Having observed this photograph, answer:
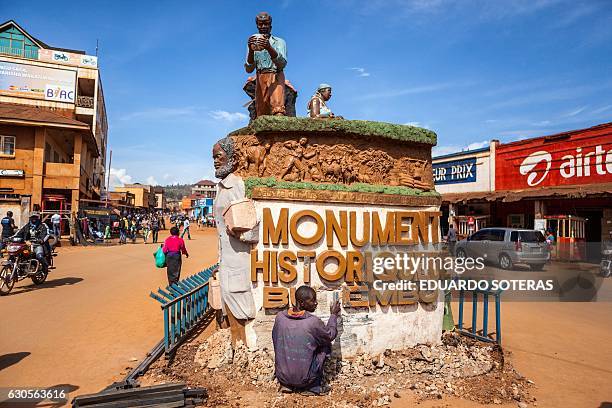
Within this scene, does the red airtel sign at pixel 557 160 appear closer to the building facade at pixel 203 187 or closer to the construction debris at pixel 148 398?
the construction debris at pixel 148 398

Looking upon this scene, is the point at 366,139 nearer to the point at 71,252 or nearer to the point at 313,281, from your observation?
the point at 313,281

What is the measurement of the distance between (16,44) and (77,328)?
108 ft

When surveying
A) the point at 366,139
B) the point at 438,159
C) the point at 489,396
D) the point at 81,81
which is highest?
the point at 81,81

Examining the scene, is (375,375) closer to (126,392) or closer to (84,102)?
(126,392)

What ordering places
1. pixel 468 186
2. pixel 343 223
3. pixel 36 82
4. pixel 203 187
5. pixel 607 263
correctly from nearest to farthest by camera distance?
pixel 343 223, pixel 607 263, pixel 468 186, pixel 36 82, pixel 203 187

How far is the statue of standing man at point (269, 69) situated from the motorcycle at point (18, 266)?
7647 millimetres

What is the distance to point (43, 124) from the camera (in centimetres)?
2067

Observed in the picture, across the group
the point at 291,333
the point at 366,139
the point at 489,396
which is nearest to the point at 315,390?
the point at 291,333

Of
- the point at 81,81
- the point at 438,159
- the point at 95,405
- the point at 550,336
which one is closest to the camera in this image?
the point at 95,405

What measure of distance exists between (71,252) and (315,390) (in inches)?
678

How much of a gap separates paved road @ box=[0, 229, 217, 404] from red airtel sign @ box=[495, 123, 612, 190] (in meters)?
18.1

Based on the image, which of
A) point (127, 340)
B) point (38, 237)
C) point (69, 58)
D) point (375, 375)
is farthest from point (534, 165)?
point (69, 58)

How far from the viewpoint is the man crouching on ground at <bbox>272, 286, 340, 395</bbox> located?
12.5ft

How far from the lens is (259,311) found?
15.2ft
